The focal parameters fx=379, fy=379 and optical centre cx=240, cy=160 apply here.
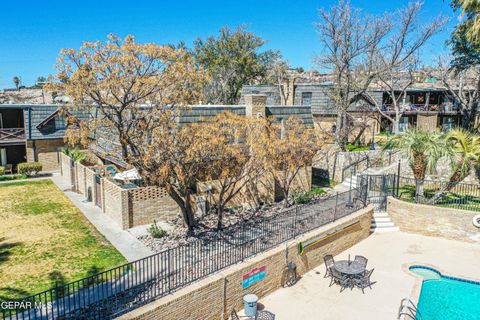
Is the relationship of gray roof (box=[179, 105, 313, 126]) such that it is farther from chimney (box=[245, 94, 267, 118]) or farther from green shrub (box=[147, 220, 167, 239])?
green shrub (box=[147, 220, 167, 239])

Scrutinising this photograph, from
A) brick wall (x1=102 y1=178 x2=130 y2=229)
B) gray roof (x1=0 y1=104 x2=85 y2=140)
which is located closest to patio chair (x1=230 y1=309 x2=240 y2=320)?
brick wall (x1=102 y1=178 x2=130 y2=229)

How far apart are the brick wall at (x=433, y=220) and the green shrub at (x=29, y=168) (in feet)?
77.0

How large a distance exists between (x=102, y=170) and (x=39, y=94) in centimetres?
3678

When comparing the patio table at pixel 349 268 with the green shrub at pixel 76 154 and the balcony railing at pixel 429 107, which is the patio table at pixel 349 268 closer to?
the green shrub at pixel 76 154

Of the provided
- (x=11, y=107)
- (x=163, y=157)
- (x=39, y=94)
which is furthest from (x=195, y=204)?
(x=39, y=94)

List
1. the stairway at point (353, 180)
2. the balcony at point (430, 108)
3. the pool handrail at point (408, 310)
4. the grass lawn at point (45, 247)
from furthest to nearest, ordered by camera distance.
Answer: the balcony at point (430, 108) < the stairway at point (353, 180) < the grass lawn at point (45, 247) < the pool handrail at point (408, 310)

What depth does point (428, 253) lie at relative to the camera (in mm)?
16531

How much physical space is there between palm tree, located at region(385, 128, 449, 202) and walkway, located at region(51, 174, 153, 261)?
41.3ft

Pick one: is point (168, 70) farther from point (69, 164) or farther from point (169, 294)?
point (69, 164)

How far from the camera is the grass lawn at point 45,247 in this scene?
1186 cm

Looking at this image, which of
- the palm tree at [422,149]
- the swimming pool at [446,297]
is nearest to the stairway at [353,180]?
the palm tree at [422,149]

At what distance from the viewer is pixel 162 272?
10500 mm

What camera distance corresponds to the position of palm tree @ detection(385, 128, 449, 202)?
1739cm

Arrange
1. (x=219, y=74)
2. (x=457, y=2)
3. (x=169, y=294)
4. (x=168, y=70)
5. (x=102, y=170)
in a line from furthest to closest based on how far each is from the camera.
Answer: (x=219, y=74), (x=457, y=2), (x=102, y=170), (x=168, y=70), (x=169, y=294)
